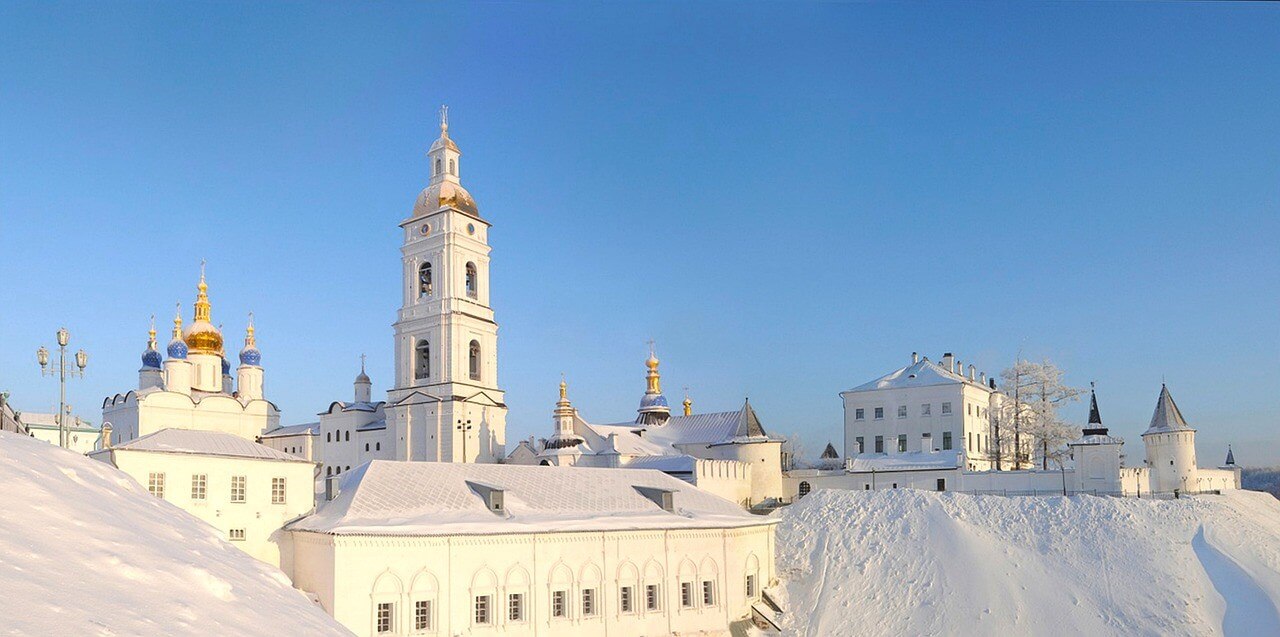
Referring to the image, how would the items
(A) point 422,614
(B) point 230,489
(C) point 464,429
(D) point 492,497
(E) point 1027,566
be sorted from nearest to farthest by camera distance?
(A) point 422,614 → (B) point 230,489 → (D) point 492,497 → (E) point 1027,566 → (C) point 464,429

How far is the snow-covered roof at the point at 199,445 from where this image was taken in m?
28.1

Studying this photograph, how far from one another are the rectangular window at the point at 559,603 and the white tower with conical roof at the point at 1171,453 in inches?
1351

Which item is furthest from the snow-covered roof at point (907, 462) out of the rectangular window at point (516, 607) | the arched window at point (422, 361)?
the rectangular window at point (516, 607)

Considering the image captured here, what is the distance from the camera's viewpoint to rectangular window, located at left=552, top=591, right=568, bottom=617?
3216 cm

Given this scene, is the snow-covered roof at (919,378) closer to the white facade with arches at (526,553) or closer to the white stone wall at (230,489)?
the white facade with arches at (526,553)

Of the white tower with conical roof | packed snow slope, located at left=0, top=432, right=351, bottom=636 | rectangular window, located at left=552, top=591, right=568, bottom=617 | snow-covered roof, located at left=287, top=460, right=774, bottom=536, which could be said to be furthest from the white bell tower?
packed snow slope, located at left=0, top=432, right=351, bottom=636

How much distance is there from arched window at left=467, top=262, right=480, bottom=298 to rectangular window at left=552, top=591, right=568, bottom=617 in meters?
34.1

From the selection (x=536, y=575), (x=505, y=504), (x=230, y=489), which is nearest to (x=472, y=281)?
(x=505, y=504)

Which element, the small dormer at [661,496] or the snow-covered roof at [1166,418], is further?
the snow-covered roof at [1166,418]

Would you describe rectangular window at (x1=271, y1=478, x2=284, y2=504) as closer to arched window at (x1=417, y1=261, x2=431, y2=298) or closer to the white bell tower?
the white bell tower

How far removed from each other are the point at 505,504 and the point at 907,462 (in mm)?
29126

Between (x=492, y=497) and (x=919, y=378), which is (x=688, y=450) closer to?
(x=919, y=378)

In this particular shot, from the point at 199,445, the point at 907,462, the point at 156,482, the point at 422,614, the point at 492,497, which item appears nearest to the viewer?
the point at 156,482

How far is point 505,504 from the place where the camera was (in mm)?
33250
